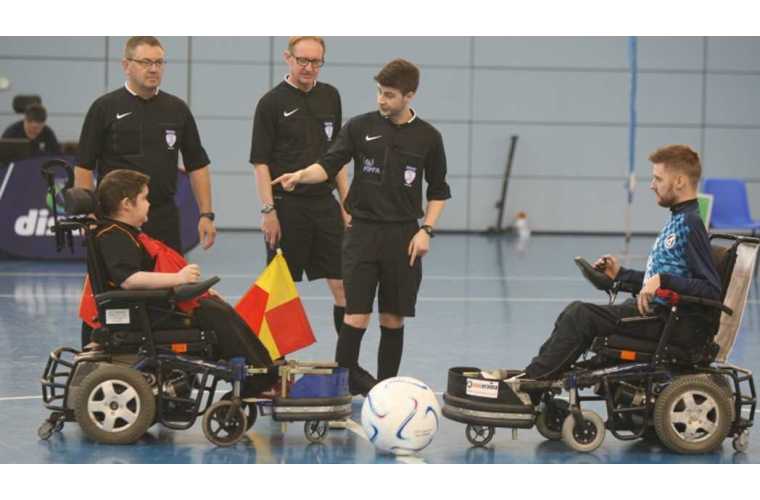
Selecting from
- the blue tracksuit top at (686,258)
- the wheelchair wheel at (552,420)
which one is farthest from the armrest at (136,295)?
the blue tracksuit top at (686,258)

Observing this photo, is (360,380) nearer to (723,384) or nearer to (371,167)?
(371,167)

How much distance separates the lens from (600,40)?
1717cm

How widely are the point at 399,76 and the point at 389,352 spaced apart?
133 centimetres

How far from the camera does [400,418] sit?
4.99 metres

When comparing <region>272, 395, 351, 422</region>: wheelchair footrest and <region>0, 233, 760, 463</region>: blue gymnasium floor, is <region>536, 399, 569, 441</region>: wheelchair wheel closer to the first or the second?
<region>0, 233, 760, 463</region>: blue gymnasium floor

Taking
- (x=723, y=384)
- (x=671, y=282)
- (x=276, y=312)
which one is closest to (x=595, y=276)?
(x=671, y=282)

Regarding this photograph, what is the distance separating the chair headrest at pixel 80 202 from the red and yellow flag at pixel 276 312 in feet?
2.81

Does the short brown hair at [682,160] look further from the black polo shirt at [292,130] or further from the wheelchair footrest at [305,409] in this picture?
the black polo shirt at [292,130]

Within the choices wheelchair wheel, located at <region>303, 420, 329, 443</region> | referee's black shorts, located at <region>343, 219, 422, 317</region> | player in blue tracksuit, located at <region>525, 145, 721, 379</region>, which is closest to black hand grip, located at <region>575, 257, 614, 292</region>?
player in blue tracksuit, located at <region>525, 145, 721, 379</region>

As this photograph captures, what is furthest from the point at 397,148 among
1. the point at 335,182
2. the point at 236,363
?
the point at 236,363

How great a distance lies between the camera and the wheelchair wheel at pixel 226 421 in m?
5.13

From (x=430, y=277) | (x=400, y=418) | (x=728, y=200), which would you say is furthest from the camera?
(x=728, y=200)

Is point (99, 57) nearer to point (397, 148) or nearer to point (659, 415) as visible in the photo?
point (397, 148)
